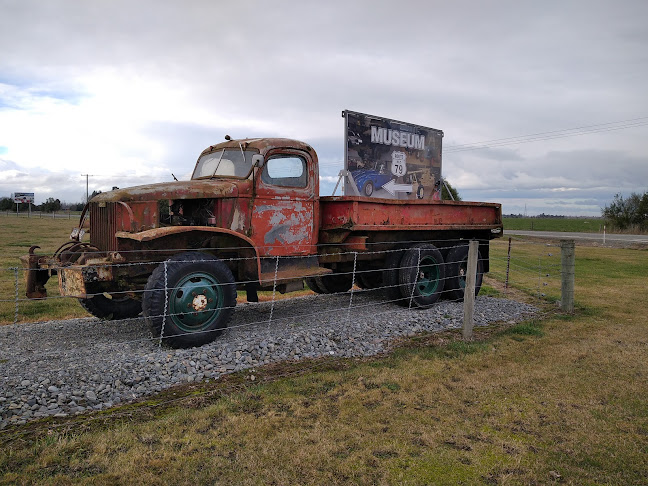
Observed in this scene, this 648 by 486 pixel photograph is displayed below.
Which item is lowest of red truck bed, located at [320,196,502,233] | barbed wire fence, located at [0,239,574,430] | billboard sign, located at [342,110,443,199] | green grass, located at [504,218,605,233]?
barbed wire fence, located at [0,239,574,430]

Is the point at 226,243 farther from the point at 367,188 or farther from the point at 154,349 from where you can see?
the point at 367,188

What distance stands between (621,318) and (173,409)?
24.1 feet

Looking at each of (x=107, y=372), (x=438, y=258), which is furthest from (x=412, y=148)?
(x=107, y=372)

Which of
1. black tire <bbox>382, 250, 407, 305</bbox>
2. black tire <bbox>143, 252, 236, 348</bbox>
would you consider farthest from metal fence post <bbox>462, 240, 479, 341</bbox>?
black tire <bbox>143, 252, 236, 348</bbox>

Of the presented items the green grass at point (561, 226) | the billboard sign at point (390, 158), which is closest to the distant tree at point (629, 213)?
the green grass at point (561, 226)

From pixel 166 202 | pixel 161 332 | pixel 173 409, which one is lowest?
pixel 173 409

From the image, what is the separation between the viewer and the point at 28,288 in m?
5.93

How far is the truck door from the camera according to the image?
267 inches

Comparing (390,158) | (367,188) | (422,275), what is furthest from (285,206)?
(390,158)

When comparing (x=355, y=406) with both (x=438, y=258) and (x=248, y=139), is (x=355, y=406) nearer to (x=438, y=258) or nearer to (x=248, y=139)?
(x=248, y=139)

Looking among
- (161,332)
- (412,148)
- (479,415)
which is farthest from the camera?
(412,148)

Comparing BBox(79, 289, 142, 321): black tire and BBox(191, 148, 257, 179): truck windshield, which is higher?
BBox(191, 148, 257, 179): truck windshield

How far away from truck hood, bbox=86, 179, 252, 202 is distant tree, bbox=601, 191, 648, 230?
33372mm

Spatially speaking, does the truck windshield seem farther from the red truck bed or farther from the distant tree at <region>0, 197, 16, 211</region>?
the distant tree at <region>0, 197, 16, 211</region>
